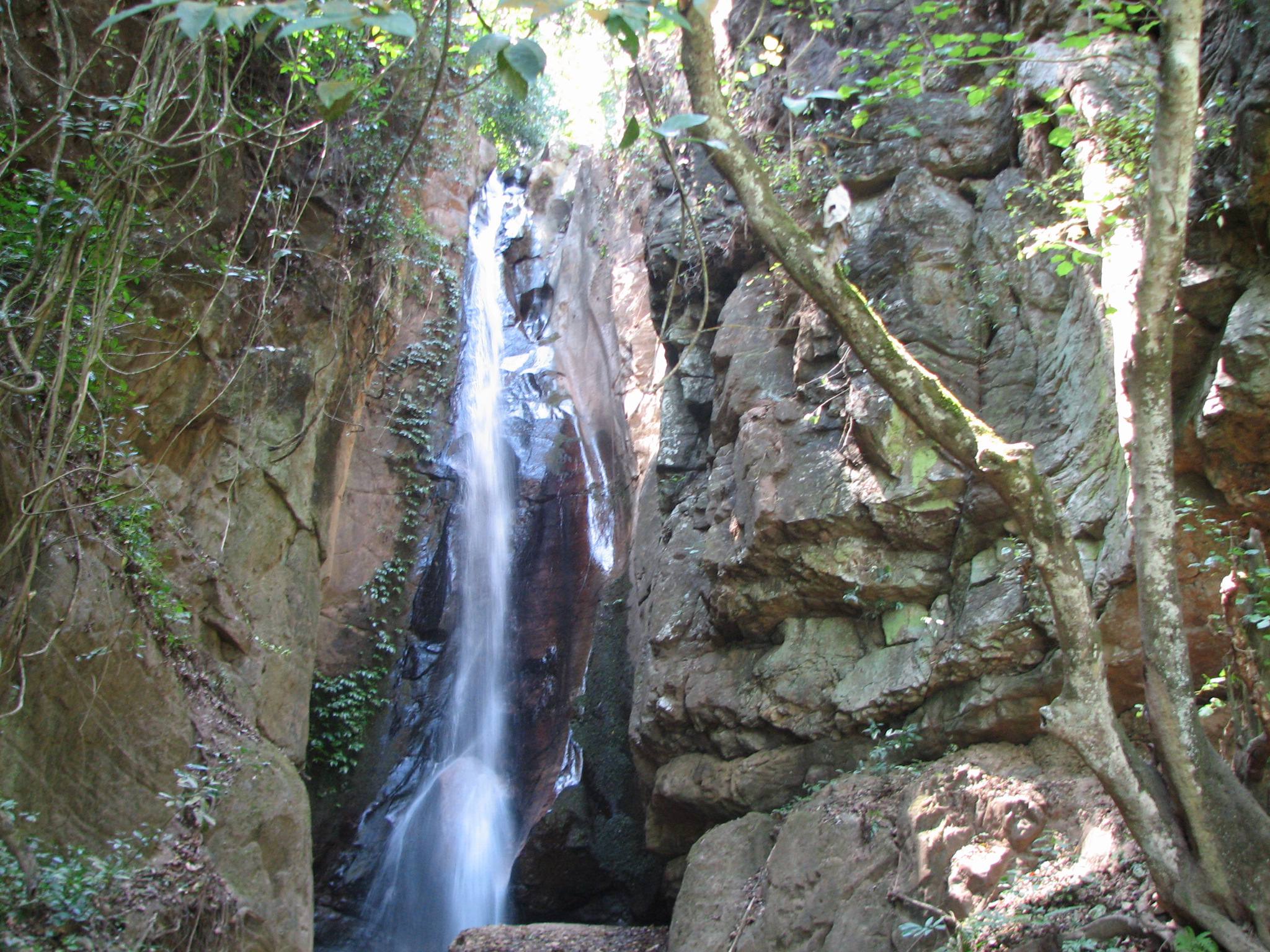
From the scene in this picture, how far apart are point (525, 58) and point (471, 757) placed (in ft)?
35.2

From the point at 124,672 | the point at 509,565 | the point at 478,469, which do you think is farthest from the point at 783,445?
the point at 478,469

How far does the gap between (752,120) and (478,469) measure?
715 centimetres

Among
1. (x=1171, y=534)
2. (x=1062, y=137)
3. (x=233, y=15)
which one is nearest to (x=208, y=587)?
(x=233, y=15)

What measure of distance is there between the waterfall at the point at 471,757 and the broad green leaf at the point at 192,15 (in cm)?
992

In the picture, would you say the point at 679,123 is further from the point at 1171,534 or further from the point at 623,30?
the point at 1171,534

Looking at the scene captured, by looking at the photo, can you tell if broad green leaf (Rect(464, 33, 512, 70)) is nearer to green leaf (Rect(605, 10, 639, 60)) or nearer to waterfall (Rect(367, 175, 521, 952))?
green leaf (Rect(605, 10, 639, 60))

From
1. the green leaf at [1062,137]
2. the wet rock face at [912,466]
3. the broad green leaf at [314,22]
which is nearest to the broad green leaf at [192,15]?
the broad green leaf at [314,22]

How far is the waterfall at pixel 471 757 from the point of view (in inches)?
413

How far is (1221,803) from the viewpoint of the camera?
4.14m

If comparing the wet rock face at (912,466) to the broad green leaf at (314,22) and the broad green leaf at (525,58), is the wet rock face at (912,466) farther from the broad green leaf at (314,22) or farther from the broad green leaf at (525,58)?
the broad green leaf at (314,22)

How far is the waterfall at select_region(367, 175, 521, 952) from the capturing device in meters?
10.5

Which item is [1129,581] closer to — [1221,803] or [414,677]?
[1221,803]

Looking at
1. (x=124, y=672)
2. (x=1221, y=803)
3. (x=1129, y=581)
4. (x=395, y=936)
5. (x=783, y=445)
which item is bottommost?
(x=395, y=936)

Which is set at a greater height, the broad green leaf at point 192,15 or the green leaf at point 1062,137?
the green leaf at point 1062,137
